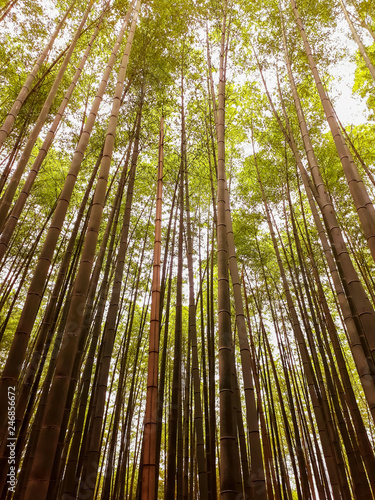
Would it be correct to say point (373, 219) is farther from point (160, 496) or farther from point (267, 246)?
point (160, 496)

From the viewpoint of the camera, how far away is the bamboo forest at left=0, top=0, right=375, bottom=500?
1867 mm

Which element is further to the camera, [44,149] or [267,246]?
[267,246]

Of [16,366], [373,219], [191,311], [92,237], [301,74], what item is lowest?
[16,366]

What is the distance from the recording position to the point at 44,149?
110 inches

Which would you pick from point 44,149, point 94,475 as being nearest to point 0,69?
point 44,149

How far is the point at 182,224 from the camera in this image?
3.67 m

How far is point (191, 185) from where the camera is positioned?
243 inches

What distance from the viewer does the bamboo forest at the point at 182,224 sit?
1.87 metres

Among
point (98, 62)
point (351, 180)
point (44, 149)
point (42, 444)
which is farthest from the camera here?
point (98, 62)

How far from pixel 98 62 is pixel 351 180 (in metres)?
4.62

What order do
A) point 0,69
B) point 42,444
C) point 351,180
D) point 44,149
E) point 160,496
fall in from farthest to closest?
1. point 160,496
2. point 0,69
3. point 44,149
4. point 351,180
5. point 42,444

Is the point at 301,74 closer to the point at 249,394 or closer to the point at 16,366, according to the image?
the point at 249,394

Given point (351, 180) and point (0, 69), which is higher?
point (0, 69)

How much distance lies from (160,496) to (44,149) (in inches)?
426
